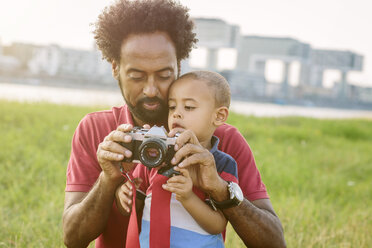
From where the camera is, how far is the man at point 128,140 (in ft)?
5.06

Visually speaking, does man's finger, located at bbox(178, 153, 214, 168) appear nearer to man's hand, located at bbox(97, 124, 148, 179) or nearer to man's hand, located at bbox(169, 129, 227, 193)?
man's hand, located at bbox(169, 129, 227, 193)

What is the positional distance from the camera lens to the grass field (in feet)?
5.27

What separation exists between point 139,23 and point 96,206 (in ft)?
3.27

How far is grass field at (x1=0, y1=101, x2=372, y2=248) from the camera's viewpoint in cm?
300

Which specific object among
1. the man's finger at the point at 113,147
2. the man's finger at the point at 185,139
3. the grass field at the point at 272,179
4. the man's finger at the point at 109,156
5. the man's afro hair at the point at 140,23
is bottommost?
the grass field at the point at 272,179

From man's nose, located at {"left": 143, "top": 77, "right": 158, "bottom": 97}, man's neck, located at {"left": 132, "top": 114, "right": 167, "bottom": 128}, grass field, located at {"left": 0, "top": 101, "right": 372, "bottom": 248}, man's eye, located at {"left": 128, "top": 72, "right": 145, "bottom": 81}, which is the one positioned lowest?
grass field, located at {"left": 0, "top": 101, "right": 372, "bottom": 248}

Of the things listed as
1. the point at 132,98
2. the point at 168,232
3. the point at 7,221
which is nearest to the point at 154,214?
the point at 168,232

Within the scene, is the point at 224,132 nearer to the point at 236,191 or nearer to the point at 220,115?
the point at 220,115

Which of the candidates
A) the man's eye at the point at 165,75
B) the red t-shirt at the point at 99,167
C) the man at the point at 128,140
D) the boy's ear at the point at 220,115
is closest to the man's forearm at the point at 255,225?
the man at the point at 128,140

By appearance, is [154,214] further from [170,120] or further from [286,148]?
[286,148]

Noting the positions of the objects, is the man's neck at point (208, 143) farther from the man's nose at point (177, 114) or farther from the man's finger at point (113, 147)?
the man's finger at point (113, 147)

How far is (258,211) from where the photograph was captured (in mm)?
1721

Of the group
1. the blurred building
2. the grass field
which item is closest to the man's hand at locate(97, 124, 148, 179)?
the grass field

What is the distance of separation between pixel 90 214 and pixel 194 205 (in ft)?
1.58
